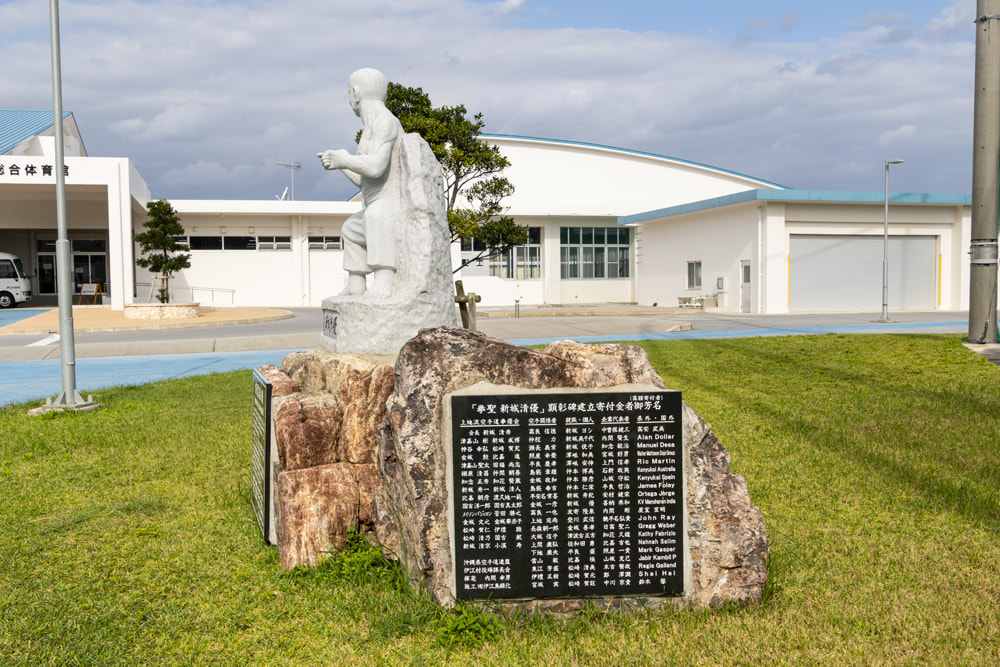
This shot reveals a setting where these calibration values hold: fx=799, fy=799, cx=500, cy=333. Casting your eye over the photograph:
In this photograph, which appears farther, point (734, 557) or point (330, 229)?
point (330, 229)

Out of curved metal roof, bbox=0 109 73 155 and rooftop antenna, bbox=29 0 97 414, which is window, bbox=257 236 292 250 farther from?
rooftop antenna, bbox=29 0 97 414

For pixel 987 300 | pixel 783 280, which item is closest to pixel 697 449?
pixel 987 300

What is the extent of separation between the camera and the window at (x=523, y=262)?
116 feet

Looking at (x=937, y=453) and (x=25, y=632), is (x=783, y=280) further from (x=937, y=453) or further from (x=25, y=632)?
(x=25, y=632)

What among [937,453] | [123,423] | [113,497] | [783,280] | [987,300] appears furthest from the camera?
[783,280]

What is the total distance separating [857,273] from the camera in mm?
27484

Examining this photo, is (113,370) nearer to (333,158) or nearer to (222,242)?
(333,158)

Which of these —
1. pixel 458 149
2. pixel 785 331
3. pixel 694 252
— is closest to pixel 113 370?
pixel 458 149

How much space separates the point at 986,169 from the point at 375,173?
30.1 feet

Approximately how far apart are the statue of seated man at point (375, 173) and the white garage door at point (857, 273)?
22918 millimetres

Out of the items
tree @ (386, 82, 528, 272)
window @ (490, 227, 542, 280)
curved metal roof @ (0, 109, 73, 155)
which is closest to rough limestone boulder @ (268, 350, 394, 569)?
tree @ (386, 82, 528, 272)

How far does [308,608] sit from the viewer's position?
3.67 metres

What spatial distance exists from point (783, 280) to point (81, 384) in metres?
21.4

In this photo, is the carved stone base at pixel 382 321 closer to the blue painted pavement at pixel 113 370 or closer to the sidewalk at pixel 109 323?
the blue painted pavement at pixel 113 370
